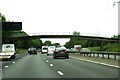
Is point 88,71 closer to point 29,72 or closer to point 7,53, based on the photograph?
point 29,72

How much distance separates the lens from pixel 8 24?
255 feet

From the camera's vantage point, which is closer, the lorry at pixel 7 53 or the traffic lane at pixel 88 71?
the traffic lane at pixel 88 71

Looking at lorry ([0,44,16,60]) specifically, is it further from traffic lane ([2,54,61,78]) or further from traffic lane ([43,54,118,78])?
traffic lane ([43,54,118,78])

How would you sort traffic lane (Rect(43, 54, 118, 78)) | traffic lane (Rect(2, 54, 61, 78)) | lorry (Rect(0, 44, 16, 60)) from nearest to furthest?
traffic lane (Rect(2, 54, 61, 78)), traffic lane (Rect(43, 54, 118, 78)), lorry (Rect(0, 44, 16, 60))

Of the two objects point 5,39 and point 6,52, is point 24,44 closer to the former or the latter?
point 5,39

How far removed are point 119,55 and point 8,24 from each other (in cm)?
4750

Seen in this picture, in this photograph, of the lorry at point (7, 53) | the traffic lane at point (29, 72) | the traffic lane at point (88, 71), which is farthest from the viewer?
the lorry at point (7, 53)

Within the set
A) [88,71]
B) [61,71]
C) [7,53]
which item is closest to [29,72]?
[61,71]

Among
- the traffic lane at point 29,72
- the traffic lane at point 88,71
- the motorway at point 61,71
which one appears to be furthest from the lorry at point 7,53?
the traffic lane at point 88,71

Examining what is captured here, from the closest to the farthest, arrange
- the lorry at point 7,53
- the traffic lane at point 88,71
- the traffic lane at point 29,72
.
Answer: the traffic lane at point 29,72
the traffic lane at point 88,71
the lorry at point 7,53

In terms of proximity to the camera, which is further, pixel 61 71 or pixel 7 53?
pixel 7 53

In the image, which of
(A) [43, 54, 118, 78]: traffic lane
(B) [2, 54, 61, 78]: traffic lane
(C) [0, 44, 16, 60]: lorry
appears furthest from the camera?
(C) [0, 44, 16, 60]: lorry

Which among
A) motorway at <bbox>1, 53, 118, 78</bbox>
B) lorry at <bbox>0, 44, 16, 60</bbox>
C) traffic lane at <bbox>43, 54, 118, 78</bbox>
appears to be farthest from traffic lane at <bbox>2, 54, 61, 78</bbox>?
lorry at <bbox>0, 44, 16, 60</bbox>

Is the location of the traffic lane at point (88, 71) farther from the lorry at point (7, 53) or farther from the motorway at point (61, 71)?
the lorry at point (7, 53)
